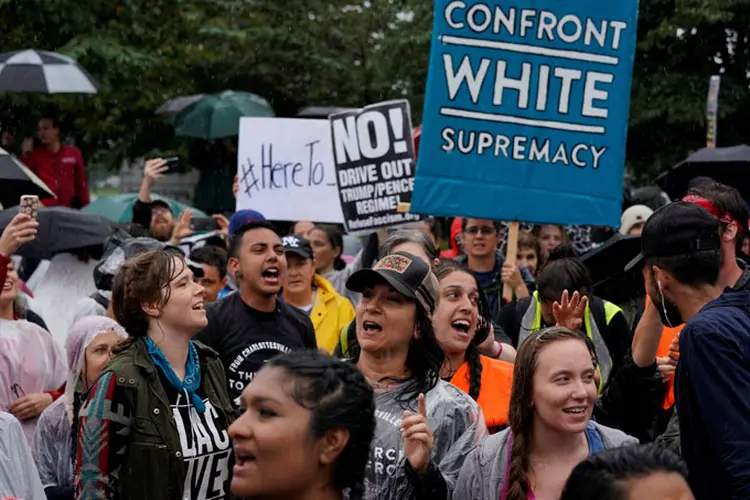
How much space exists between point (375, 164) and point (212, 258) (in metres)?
1.90

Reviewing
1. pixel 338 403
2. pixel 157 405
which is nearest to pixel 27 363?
pixel 157 405

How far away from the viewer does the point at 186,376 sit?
17.4 ft

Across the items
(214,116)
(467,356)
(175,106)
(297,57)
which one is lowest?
(467,356)

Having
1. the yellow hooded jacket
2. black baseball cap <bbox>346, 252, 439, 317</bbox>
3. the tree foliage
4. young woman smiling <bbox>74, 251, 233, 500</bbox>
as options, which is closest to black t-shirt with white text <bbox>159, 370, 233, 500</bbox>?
young woman smiling <bbox>74, 251, 233, 500</bbox>

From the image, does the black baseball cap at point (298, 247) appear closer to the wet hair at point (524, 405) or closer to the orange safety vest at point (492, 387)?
the orange safety vest at point (492, 387)

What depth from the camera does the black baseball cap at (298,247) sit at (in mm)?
8828

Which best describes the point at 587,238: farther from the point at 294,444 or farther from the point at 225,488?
the point at 294,444

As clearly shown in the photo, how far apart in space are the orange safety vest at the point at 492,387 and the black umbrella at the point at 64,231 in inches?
168

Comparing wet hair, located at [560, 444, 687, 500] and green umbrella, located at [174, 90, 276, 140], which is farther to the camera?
green umbrella, located at [174, 90, 276, 140]

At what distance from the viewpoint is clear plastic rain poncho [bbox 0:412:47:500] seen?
460cm

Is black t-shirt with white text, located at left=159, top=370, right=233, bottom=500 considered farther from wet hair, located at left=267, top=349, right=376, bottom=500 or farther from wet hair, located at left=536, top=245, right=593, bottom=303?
wet hair, located at left=536, top=245, right=593, bottom=303

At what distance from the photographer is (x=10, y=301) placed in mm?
7457

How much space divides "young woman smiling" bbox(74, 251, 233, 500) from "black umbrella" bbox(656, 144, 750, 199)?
23.9 feet

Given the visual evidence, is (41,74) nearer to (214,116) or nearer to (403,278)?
(214,116)
